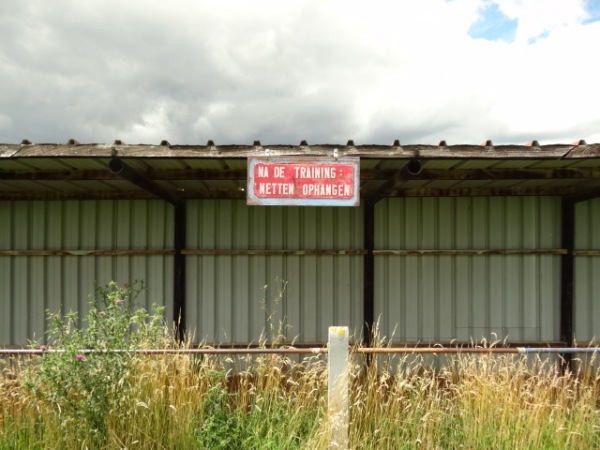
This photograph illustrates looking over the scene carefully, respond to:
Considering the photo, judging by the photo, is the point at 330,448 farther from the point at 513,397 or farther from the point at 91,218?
the point at 91,218

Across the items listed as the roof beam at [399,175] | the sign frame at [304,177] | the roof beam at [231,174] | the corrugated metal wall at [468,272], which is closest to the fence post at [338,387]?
the sign frame at [304,177]

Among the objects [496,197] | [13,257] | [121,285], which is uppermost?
→ [496,197]

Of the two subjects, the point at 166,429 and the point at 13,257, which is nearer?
the point at 166,429

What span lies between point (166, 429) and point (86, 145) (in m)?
2.73

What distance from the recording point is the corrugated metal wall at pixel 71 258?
530 centimetres

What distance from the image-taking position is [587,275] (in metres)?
5.40

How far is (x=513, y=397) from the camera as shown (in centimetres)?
322

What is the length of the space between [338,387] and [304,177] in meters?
1.97

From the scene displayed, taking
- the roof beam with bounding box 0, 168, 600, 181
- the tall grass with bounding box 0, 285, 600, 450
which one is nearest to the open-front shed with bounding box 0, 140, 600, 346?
the roof beam with bounding box 0, 168, 600, 181

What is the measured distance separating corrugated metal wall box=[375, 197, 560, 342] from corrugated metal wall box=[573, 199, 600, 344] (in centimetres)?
29

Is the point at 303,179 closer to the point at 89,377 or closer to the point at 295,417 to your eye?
the point at 295,417

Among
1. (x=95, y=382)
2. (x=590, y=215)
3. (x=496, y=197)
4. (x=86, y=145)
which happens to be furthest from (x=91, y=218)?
(x=590, y=215)

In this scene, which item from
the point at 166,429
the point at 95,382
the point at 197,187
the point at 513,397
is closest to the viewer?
the point at 95,382

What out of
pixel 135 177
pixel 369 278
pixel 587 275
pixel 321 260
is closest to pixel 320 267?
pixel 321 260
